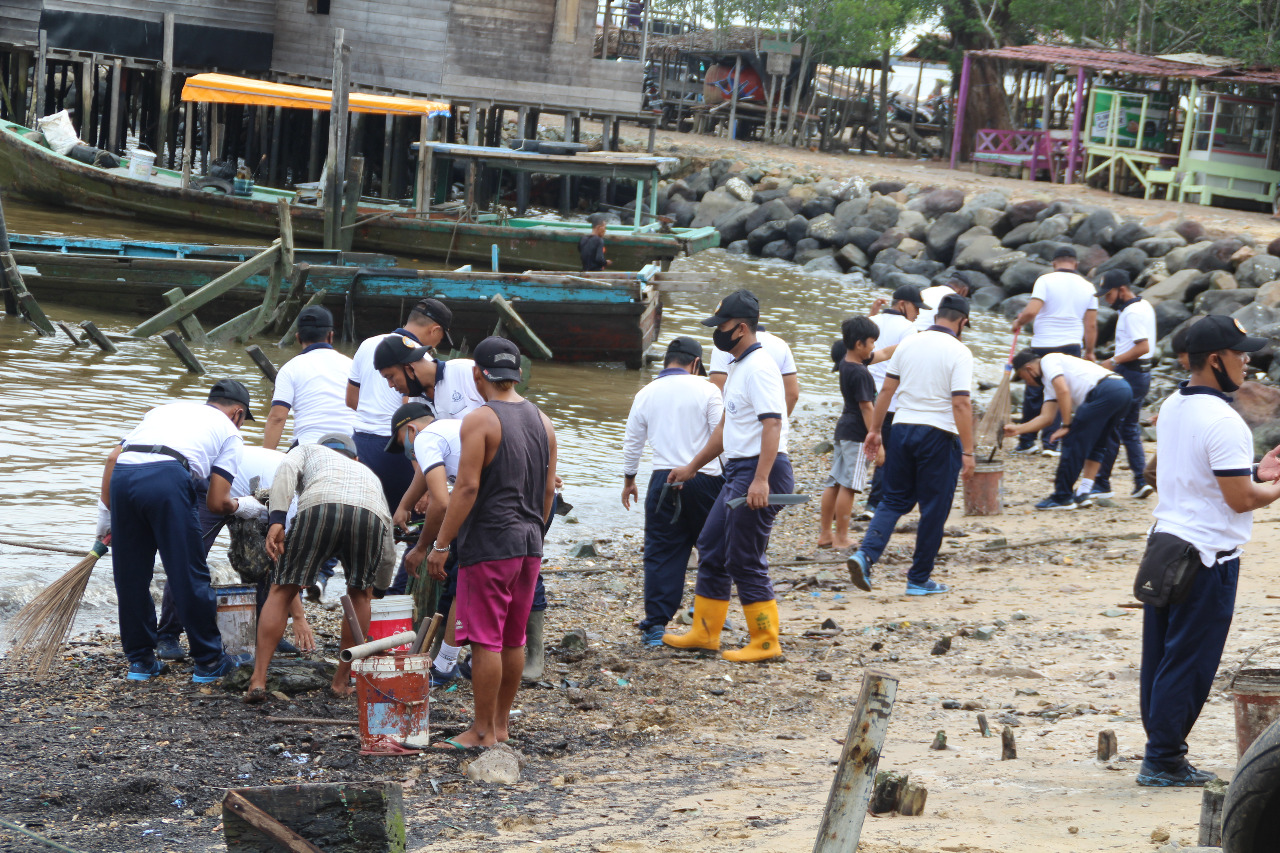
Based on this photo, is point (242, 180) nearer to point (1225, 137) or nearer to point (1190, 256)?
point (1190, 256)

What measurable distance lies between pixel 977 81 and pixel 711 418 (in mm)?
30282

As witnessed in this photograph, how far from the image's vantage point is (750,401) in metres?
6.62

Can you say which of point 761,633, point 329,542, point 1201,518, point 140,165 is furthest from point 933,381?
point 140,165

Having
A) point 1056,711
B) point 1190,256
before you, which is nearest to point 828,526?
point 1056,711

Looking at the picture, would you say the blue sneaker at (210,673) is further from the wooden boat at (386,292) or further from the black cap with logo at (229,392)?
the wooden boat at (386,292)

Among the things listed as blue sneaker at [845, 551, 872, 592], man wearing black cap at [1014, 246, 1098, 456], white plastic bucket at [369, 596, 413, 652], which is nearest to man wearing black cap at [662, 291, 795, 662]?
blue sneaker at [845, 551, 872, 592]

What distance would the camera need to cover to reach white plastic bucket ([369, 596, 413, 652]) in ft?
18.4

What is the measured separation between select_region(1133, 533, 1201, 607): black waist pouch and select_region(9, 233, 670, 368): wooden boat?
40.5 feet

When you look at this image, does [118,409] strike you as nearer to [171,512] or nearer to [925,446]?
[171,512]

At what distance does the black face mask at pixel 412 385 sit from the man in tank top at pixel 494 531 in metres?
1.47

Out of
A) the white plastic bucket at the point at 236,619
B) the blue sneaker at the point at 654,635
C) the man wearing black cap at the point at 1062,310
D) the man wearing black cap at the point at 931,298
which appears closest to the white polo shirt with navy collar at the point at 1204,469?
the blue sneaker at the point at 654,635

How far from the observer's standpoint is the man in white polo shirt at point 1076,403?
9602mm

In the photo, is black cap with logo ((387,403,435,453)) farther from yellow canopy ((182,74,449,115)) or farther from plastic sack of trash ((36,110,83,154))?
plastic sack of trash ((36,110,83,154))

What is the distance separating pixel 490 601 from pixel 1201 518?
2777 millimetres
